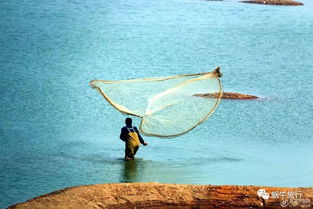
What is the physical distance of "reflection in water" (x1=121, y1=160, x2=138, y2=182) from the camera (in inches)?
→ 572

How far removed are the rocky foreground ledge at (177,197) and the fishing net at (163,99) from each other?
238cm

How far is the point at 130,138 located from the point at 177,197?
11.3 feet

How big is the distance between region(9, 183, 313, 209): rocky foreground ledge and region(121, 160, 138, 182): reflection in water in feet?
8.74

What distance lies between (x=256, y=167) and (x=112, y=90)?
9.38 ft

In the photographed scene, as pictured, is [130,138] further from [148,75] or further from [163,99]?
[148,75]

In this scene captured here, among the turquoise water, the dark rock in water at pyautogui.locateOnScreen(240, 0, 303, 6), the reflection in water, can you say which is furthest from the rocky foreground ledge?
the dark rock in water at pyautogui.locateOnScreen(240, 0, 303, 6)

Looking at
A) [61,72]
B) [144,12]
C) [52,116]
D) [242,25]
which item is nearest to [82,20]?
[144,12]

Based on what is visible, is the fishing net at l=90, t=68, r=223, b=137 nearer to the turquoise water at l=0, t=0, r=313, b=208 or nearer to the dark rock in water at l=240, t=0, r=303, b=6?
the turquoise water at l=0, t=0, r=313, b=208

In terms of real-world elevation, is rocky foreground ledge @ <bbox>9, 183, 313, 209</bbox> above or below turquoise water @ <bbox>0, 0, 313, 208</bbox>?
below

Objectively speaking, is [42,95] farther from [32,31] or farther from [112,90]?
[32,31]

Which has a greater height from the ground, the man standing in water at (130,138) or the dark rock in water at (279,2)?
the dark rock in water at (279,2)

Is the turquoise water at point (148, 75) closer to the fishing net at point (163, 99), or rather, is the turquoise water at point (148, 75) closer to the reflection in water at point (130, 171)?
the reflection in water at point (130, 171)

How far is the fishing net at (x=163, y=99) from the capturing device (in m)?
14.3

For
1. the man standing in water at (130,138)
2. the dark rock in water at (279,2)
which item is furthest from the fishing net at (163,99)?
the dark rock in water at (279,2)
